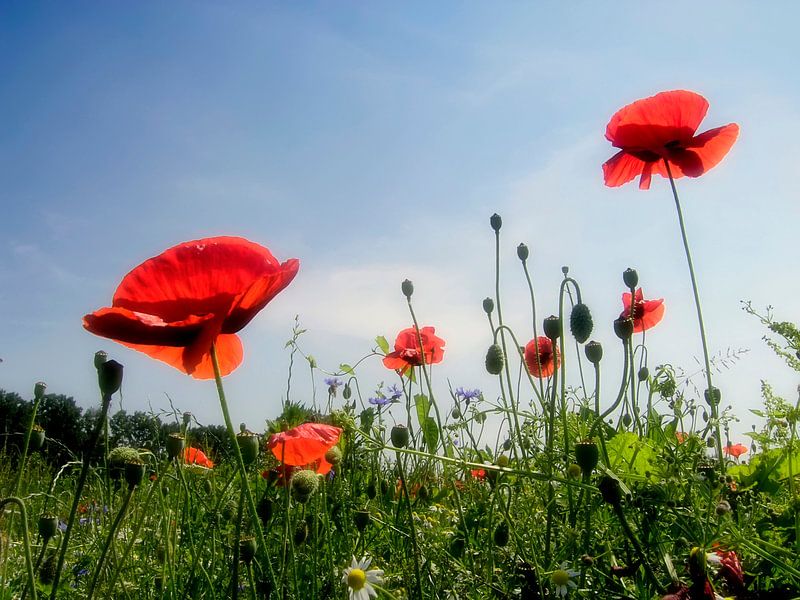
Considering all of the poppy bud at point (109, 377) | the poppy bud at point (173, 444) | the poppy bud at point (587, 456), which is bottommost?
the poppy bud at point (587, 456)

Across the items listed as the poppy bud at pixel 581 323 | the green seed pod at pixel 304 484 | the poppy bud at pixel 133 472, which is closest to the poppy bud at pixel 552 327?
the poppy bud at pixel 581 323

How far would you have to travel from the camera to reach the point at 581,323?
1.89 metres

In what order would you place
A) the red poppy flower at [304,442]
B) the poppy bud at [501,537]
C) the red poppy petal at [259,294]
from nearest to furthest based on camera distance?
the red poppy petal at [259,294]
the poppy bud at [501,537]
the red poppy flower at [304,442]

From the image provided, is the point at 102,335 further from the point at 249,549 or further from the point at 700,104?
the point at 700,104

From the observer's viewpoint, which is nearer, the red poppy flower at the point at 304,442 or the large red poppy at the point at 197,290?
the large red poppy at the point at 197,290

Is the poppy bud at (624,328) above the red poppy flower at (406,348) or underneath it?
underneath

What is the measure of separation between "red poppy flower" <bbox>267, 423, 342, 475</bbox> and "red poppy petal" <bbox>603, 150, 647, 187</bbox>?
49.0 inches

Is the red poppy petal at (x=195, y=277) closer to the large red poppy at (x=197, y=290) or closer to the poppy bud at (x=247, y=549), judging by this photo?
the large red poppy at (x=197, y=290)

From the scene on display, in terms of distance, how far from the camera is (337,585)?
1.59 metres

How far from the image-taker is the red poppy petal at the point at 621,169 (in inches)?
90.6

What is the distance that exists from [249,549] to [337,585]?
0.22 m

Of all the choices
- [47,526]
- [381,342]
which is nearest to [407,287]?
[381,342]

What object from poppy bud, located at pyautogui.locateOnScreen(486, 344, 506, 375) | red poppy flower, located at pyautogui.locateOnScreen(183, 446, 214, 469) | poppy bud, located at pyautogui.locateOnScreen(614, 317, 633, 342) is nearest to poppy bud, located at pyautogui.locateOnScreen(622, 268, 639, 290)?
poppy bud, located at pyautogui.locateOnScreen(614, 317, 633, 342)

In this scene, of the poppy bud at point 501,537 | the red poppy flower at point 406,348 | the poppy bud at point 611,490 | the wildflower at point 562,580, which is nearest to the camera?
the poppy bud at point 611,490
